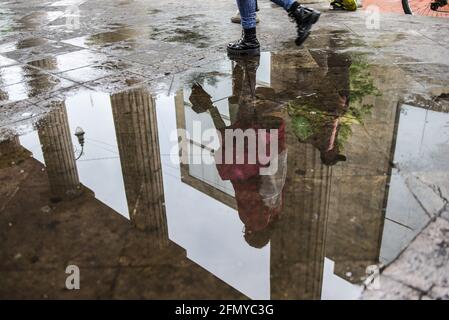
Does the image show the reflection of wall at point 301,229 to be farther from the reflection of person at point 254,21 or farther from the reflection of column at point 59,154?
the reflection of person at point 254,21

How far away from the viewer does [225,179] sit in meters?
2.13

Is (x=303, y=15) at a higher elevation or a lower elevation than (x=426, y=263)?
higher

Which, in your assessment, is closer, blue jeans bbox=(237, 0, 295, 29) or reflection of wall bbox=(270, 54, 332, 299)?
reflection of wall bbox=(270, 54, 332, 299)

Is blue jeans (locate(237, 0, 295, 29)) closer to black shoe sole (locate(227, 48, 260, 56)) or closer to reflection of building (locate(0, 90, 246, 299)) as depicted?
black shoe sole (locate(227, 48, 260, 56))

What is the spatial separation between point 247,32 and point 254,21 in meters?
0.13

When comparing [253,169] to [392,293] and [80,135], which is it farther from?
[80,135]

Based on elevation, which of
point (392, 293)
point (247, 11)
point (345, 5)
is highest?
point (247, 11)

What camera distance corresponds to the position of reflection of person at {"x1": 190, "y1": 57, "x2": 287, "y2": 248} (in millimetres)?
1812

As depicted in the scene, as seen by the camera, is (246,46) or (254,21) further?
(246,46)

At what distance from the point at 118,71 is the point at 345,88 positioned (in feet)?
7.22

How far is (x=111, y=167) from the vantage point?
7.53 feet

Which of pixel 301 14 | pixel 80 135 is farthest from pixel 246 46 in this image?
pixel 80 135

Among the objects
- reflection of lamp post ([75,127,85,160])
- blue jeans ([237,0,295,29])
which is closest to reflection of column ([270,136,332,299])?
reflection of lamp post ([75,127,85,160])

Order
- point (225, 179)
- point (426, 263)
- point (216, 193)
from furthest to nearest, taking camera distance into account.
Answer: point (225, 179)
point (216, 193)
point (426, 263)
